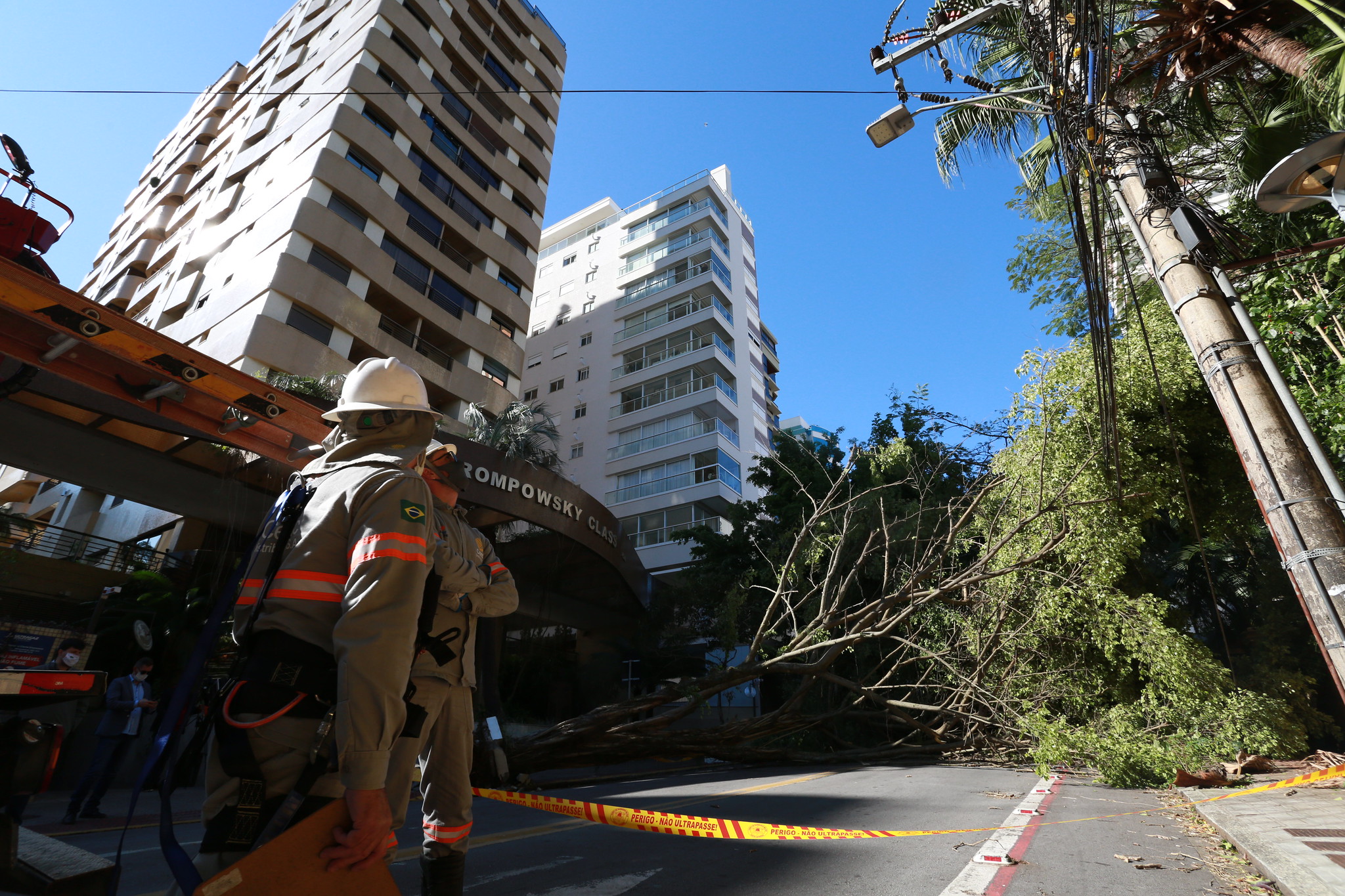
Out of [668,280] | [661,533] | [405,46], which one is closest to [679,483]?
[661,533]

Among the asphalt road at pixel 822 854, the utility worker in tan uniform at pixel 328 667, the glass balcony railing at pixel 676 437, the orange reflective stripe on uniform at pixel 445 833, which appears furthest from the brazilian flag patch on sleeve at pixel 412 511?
the glass balcony railing at pixel 676 437

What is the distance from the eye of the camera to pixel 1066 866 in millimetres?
3658

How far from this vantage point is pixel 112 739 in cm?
654

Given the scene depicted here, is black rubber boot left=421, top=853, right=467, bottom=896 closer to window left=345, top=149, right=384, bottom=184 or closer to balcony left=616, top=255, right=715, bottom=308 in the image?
window left=345, top=149, right=384, bottom=184

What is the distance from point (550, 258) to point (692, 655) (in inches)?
1405

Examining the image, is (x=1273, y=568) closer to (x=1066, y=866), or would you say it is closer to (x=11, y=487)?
(x=1066, y=866)

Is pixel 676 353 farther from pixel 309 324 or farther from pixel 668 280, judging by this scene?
pixel 309 324

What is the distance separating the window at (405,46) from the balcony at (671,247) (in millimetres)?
16702

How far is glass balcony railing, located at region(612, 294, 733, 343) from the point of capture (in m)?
37.5

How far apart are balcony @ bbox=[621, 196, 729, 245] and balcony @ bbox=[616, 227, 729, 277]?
112 centimetres

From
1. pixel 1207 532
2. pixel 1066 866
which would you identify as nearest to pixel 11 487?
pixel 1066 866

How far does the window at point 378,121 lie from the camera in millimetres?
25203

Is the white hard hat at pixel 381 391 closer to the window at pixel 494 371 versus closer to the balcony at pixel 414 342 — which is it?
the balcony at pixel 414 342

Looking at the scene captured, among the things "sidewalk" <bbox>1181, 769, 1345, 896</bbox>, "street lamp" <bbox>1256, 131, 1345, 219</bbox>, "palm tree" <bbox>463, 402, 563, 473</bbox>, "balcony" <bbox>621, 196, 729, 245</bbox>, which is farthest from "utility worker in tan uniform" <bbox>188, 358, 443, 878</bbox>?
"balcony" <bbox>621, 196, 729, 245</bbox>
